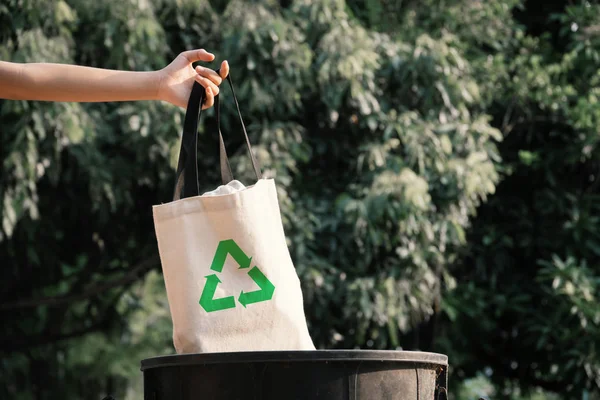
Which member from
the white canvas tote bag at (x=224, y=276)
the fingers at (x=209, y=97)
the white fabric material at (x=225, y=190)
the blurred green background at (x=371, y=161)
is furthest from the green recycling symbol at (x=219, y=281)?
the blurred green background at (x=371, y=161)

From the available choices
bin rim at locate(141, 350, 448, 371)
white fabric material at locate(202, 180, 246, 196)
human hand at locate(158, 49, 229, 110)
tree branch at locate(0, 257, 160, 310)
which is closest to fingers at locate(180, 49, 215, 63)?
human hand at locate(158, 49, 229, 110)

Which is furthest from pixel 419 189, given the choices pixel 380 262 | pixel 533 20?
pixel 533 20

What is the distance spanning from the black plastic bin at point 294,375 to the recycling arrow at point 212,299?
0.17 metres

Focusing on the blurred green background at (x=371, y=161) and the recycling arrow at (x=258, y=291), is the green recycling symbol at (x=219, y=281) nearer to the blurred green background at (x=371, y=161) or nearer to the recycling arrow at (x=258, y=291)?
the recycling arrow at (x=258, y=291)

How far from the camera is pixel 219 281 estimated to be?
2430mm

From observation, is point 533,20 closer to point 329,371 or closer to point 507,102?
point 507,102

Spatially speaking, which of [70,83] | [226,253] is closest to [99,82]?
[70,83]

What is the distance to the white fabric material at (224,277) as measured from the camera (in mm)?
2412

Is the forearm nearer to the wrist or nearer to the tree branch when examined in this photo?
the wrist

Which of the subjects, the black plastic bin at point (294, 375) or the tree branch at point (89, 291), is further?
the tree branch at point (89, 291)

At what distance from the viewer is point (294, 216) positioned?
6.61m

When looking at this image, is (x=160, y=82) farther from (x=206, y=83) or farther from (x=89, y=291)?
(x=89, y=291)

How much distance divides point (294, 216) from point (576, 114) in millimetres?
2522

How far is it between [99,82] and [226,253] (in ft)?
1.77
